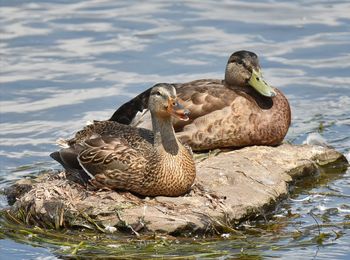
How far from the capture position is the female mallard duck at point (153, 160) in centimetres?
916

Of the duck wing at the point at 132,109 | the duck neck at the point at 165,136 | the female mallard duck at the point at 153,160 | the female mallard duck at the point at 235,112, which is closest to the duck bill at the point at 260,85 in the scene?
the female mallard duck at the point at 235,112

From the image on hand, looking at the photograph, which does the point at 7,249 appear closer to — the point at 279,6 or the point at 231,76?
the point at 231,76

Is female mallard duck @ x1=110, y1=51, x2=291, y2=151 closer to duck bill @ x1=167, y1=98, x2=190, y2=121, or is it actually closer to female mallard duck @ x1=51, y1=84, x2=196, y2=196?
female mallard duck @ x1=51, y1=84, x2=196, y2=196

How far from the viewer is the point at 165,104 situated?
9.09 metres

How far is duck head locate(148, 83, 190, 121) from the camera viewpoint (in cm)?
905

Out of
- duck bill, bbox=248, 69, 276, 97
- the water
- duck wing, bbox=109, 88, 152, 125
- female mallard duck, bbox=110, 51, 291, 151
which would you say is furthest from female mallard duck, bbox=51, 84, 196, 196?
duck wing, bbox=109, 88, 152, 125

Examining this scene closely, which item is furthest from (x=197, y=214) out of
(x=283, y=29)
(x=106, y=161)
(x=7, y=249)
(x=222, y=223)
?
(x=283, y=29)

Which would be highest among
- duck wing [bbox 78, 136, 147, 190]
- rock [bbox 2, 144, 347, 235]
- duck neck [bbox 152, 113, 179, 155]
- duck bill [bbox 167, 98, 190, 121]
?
duck bill [bbox 167, 98, 190, 121]

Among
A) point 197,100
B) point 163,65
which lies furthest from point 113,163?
point 163,65

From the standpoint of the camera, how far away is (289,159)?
10.8m

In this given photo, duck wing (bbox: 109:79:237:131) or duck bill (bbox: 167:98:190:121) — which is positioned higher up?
duck bill (bbox: 167:98:190:121)

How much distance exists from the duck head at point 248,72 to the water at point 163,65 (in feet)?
3.29

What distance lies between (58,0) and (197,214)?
956 cm

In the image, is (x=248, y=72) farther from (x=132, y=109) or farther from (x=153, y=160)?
(x=153, y=160)
